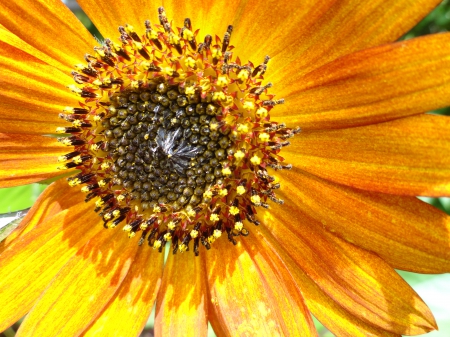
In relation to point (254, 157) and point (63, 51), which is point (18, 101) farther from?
point (254, 157)

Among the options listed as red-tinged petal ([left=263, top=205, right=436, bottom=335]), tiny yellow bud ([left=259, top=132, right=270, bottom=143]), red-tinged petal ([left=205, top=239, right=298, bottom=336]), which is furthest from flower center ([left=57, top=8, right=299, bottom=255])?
red-tinged petal ([left=263, top=205, right=436, bottom=335])

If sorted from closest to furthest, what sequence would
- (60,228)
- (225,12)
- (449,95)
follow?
(449,95) < (225,12) < (60,228)

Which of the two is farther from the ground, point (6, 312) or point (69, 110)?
point (69, 110)

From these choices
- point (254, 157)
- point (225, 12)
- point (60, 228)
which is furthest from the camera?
point (60, 228)

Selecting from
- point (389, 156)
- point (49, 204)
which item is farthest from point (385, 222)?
point (49, 204)

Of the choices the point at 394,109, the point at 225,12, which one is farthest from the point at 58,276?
the point at 394,109

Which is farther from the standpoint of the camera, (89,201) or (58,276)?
(89,201)

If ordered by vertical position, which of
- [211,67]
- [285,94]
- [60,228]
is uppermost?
[211,67]

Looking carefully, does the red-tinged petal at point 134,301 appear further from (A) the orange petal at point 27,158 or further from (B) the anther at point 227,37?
(B) the anther at point 227,37
